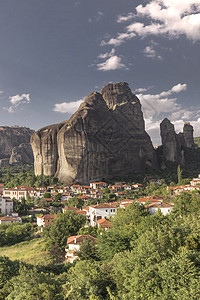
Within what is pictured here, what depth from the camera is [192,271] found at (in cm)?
1266

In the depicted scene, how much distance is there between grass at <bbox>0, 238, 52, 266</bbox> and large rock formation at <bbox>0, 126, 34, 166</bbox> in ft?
444

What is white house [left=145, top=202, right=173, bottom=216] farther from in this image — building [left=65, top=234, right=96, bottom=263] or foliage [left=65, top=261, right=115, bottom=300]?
foliage [left=65, top=261, right=115, bottom=300]

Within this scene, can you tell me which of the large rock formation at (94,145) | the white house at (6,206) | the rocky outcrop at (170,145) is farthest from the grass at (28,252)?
the rocky outcrop at (170,145)

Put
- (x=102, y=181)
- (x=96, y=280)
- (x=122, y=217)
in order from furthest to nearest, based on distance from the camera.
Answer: (x=102, y=181) < (x=122, y=217) < (x=96, y=280)

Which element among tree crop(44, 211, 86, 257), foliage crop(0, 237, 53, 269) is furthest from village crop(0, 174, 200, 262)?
foliage crop(0, 237, 53, 269)

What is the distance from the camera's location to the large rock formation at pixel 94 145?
85438 mm

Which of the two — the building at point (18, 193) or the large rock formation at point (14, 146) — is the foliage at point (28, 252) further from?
the large rock formation at point (14, 146)

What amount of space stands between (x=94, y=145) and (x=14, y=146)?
114 m

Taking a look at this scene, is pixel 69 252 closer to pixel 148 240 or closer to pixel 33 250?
pixel 33 250

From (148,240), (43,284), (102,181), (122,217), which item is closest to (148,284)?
(148,240)

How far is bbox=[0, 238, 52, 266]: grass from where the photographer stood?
29.6 metres

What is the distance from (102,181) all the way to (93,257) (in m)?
63.9

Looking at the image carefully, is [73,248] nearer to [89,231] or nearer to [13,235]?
[89,231]

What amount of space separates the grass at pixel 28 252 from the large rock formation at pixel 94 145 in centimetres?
4571
